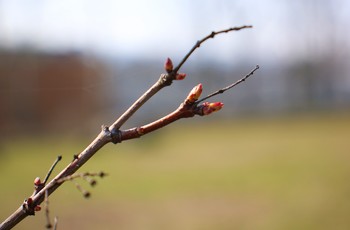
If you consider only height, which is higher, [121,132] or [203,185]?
[121,132]

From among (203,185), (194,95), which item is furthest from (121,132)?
(203,185)

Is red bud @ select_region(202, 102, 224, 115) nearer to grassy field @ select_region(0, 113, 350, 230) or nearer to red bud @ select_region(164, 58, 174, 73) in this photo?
red bud @ select_region(164, 58, 174, 73)

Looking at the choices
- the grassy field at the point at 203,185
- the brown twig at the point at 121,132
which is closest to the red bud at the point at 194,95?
the brown twig at the point at 121,132

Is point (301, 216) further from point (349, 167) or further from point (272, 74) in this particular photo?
point (272, 74)

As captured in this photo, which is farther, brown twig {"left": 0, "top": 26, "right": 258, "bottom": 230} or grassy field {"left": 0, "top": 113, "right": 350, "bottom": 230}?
grassy field {"left": 0, "top": 113, "right": 350, "bottom": 230}

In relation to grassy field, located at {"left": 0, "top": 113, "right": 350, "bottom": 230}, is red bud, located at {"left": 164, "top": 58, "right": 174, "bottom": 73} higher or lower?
higher

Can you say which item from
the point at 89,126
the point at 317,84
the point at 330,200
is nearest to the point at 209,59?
the point at 317,84

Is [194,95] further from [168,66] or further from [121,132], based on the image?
[121,132]

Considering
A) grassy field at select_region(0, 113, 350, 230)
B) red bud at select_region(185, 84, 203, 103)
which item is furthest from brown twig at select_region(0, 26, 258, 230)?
grassy field at select_region(0, 113, 350, 230)
